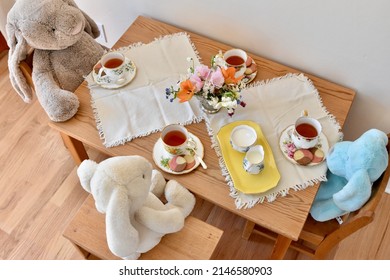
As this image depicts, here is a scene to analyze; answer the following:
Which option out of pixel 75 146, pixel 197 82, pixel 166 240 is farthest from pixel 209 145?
pixel 75 146

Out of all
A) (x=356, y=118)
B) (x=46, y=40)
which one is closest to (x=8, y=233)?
(x=46, y=40)

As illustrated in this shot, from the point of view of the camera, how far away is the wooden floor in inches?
66.4

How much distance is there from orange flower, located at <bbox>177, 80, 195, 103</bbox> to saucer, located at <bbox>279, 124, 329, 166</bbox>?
324mm

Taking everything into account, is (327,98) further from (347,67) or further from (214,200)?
(214,200)

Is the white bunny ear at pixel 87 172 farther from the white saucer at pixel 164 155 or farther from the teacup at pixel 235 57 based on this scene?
the teacup at pixel 235 57

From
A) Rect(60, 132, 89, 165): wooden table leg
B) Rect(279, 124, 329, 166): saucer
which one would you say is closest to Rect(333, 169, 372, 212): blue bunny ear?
Rect(279, 124, 329, 166): saucer

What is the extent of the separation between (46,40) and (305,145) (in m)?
0.93

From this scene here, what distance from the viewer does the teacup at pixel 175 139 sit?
4.04ft

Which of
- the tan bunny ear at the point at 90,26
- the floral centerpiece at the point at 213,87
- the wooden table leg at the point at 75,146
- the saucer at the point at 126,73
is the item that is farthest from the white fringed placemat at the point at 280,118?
the tan bunny ear at the point at 90,26

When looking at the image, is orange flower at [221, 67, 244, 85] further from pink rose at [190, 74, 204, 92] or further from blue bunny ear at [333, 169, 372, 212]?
blue bunny ear at [333, 169, 372, 212]

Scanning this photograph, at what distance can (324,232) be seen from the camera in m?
1.33

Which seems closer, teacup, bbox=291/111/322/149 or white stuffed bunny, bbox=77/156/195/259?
white stuffed bunny, bbox=77/156/195/259

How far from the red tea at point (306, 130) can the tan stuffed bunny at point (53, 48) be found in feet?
2.40

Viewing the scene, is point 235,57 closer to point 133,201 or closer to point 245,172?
point 245,172
